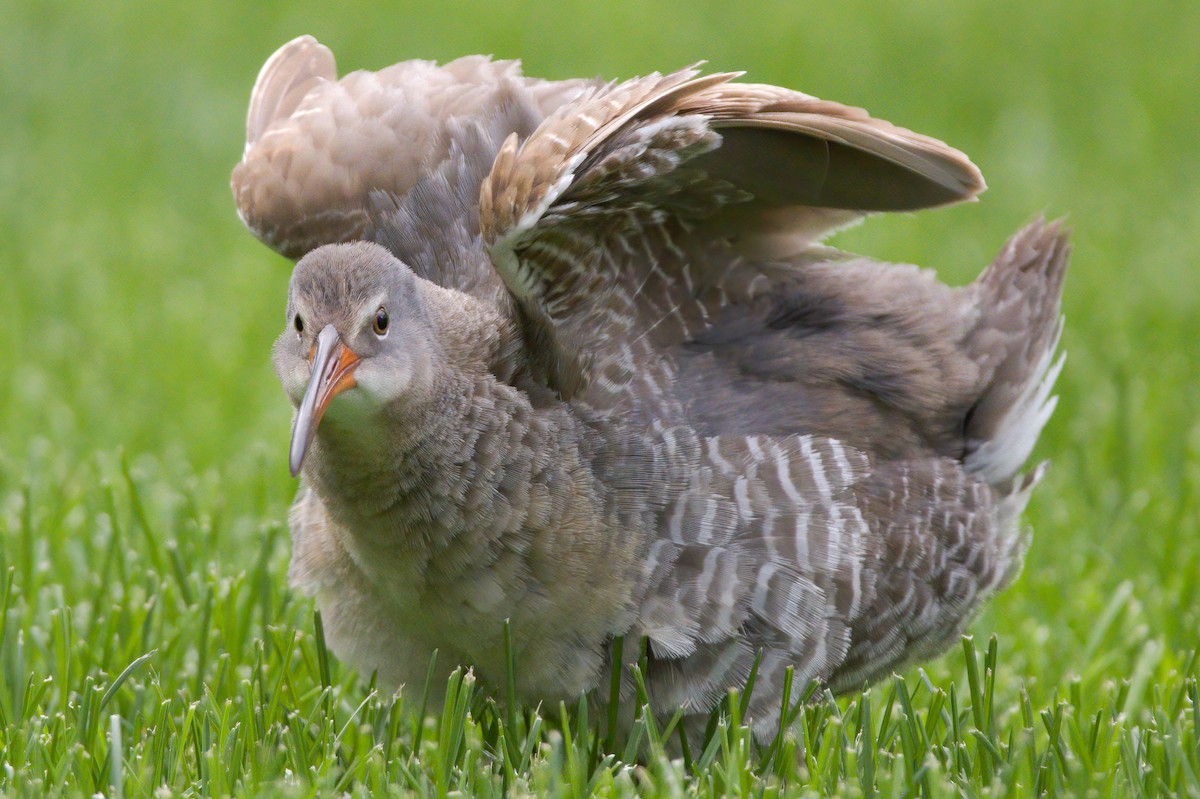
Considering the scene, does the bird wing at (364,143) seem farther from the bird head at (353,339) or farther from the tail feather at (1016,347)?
the tail feather at (1016,347)

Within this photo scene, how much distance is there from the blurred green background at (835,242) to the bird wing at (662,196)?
153 centimetres

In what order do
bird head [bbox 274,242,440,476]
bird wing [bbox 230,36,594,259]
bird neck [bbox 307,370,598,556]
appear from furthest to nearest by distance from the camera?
bird wing [bbox 230,36,594,259], bird neck [bbox 307,370,598,556], bird head [bbox 274,242,440,476]

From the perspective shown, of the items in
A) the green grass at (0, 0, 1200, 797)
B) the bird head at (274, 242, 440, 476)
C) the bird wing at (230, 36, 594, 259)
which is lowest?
the green grass at (0, 0, 1200, 797)

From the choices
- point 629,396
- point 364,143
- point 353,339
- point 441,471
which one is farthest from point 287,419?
point 353,339

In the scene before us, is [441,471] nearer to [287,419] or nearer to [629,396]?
[629,396]

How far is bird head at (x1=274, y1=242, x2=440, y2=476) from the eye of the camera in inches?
140

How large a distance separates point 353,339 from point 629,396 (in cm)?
79

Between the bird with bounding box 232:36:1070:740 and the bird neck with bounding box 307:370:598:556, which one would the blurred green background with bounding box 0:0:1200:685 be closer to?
the bird with bounding box 232:36:1070:740

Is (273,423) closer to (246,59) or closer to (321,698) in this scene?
(321,698)

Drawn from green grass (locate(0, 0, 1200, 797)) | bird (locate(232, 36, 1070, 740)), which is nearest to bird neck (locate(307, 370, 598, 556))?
bird (locate(232, 36, 1070, 740))

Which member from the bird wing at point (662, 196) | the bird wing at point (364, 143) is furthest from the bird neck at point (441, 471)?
the bird wing at point (364, 143)

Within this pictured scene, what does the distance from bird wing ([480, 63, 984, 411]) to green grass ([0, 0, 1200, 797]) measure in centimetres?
95

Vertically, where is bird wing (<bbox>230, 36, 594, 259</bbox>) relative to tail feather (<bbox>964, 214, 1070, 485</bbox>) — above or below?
above

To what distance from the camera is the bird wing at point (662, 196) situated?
148 inches
